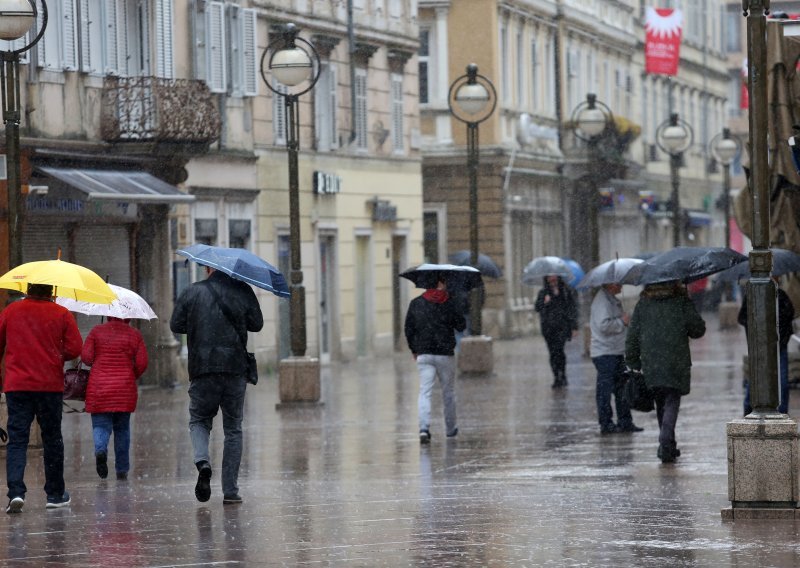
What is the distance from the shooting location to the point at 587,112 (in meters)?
37.8

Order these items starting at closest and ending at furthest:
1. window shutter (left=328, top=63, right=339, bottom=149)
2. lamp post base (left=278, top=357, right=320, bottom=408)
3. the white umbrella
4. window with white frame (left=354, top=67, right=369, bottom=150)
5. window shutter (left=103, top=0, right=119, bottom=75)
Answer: the white umbrella
lamp post base (left=278, top=357, right=320, bottom=408)
window shutter (left=103, top=0, right=119, bottom=75)
window shutter (left=328, top=63, right=339, bottom=149)
window with white frame (left=354, top=67, right=369, bottom=150)

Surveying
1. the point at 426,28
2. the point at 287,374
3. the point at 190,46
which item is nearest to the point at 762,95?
the point at 287,374

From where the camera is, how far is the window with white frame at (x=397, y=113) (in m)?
43.8

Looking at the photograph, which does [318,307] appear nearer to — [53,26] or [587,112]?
[587,112]

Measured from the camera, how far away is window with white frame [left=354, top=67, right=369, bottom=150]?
4144 centimetres

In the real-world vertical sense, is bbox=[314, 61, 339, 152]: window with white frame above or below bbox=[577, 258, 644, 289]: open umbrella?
above

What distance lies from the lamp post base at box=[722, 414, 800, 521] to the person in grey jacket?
7.55 metres

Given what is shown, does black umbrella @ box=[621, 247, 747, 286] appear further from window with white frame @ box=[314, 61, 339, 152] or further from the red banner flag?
the red banner flag

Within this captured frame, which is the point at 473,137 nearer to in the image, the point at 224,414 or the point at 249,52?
the point at 249,52

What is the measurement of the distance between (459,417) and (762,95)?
11094mm

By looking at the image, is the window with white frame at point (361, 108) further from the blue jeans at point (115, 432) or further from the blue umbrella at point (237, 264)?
the blue umbrella at point (237, 264)

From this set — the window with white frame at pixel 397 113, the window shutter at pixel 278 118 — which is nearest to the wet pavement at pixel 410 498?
the window shutter at pixel 278 118

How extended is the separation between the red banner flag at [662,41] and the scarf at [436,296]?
3338cm

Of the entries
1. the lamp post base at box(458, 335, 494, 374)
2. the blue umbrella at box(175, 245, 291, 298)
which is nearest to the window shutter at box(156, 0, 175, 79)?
the lamp post base at box(458, 335, 494, 374)
